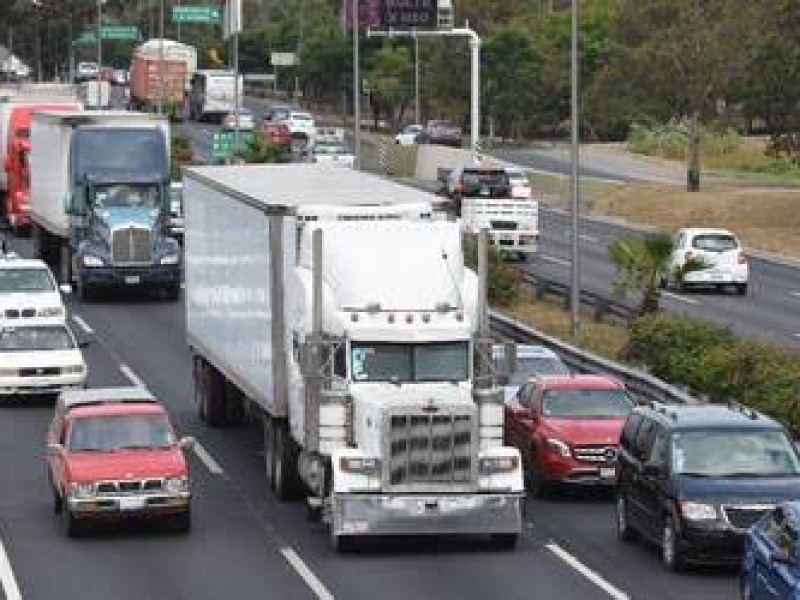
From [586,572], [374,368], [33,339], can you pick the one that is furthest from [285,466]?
[33,339]

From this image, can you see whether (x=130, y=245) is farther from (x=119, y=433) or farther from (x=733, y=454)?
(x=733, y=454)

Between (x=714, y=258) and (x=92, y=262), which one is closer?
(x=92, y=262)

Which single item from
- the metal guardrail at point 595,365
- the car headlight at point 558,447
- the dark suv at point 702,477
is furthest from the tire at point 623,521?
the metal guardrail at point 595,365

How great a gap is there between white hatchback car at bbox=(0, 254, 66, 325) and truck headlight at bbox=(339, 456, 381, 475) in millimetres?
16381

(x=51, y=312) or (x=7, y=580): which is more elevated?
(x=51, y=312)

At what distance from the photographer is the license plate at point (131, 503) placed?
94.0 ft

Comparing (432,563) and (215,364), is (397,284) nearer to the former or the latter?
(432,563)

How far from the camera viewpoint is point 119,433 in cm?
2953

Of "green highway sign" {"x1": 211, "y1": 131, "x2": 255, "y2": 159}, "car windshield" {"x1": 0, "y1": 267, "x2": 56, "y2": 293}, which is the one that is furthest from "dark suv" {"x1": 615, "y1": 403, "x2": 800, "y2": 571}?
"green highway sign" {"x1": 211, "y1": 131, "x2": 255, "y2": 159}

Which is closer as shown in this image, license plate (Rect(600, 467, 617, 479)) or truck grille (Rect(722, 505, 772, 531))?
truck grille (Rect(722, 505, 772, 531))

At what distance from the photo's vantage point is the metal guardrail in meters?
35.5

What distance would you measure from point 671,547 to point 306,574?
3.99 meters

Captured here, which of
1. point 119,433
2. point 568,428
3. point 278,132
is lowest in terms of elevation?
point 278,132

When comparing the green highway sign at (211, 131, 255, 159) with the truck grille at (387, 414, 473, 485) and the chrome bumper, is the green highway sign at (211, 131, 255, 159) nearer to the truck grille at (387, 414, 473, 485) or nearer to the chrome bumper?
the chrome bumper
